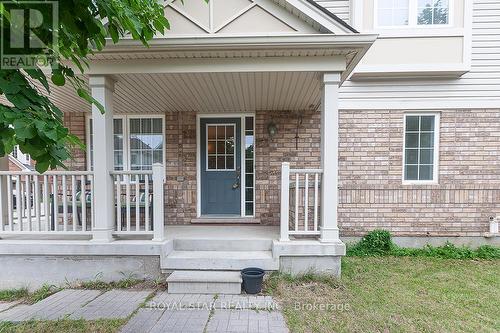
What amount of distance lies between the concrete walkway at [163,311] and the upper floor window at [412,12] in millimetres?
5239

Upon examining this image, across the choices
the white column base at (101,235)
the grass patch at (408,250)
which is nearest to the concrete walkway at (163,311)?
the white column base at (101,235)

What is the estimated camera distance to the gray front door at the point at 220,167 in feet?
18.4

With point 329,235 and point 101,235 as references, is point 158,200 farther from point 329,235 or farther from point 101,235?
point 329,235

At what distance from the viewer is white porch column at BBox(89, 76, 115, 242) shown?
3504mm

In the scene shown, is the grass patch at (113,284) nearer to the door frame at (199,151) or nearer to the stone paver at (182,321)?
the stone paver at (182,321)

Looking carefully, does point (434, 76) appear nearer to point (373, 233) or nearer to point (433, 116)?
point (433, 116)

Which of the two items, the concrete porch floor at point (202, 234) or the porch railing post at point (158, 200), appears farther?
the concrete porch floor at point (202, 234)

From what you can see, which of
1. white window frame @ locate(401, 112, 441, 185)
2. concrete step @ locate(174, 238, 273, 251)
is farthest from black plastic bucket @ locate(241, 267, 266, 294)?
white window frame @ locate(401, 112, 441, 185)

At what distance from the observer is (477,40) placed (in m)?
5.10

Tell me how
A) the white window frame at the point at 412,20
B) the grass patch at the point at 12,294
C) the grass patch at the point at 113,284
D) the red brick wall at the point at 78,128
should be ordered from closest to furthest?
the grass patch at the point at 12,294 < the grass patch at the point at 113,284 < the white window frame at the point at 412,20 < the red brick wall at the point at 78,128

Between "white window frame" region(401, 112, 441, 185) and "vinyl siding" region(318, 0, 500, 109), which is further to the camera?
"white window frame" region(401, 112, 441, 185)

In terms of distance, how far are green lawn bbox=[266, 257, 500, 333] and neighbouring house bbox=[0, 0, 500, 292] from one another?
40 centimetres

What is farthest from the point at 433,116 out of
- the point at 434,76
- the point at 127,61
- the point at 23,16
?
the point at 23,16

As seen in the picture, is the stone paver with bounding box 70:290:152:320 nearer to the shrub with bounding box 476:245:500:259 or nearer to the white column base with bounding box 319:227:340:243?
the white column base with bounding box 319:227:340:243
